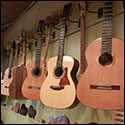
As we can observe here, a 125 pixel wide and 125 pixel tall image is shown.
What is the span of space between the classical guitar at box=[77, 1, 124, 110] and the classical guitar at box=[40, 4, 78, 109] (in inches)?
7.1

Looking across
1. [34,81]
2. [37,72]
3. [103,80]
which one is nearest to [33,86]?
[34,81]

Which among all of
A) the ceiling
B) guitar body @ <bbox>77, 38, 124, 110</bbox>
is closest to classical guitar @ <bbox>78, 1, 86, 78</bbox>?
guitar body @ <bbox>77, 38, 124, 110</bbox>

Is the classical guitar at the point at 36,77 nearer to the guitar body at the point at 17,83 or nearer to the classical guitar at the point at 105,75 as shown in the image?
the guitar body at the point at 17,83

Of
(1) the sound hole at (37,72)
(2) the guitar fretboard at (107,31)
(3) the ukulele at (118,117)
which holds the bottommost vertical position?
(3) the ukulele at (118,117)

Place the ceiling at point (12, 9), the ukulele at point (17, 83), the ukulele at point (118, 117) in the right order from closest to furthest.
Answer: the ukulele at point (118, 117) < the ukulele at point (17, 83) < the ceiling at point (12, 9)

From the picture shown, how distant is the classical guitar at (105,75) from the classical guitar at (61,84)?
0.59 feet

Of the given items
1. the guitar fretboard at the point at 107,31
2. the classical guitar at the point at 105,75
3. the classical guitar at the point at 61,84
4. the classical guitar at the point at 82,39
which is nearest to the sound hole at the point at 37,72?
the classical guitar at the point at 61,84

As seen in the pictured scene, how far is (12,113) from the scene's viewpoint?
2.86 m

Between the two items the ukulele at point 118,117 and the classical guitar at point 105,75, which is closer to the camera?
the classical guitar at point 105,75

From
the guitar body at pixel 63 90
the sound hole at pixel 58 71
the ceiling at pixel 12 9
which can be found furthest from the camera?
the ceiling at pixel 12 9

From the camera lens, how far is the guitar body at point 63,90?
1.32m

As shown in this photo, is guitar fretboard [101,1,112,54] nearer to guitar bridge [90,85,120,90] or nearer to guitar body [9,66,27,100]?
guitar bridge [90,85,120,90]

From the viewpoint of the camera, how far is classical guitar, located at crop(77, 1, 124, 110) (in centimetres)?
103

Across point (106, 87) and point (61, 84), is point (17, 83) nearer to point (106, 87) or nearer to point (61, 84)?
point (61, 84)
